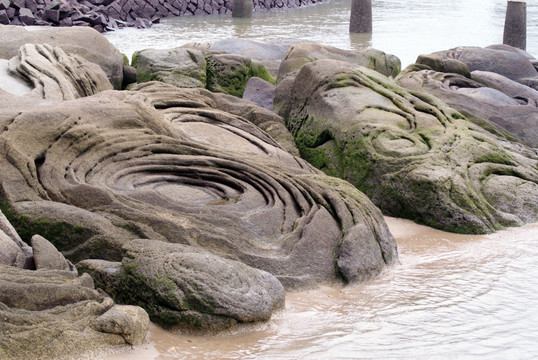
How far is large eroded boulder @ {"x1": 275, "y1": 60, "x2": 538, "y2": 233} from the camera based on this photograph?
6633 millimetres

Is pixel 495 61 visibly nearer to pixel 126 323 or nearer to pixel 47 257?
pixel 47 257

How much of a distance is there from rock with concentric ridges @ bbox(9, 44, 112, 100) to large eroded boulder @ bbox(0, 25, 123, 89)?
794 mm

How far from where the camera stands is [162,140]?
5.85 m

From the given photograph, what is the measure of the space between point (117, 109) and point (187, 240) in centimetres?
166

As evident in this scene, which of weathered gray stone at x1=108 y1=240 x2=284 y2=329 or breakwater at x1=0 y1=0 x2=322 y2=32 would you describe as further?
breakwater at x1=0 y1=0 x2=322 y2=32

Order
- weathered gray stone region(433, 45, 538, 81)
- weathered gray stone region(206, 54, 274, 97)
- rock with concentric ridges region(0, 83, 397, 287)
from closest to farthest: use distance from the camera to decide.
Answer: rock with concentric ridges region(0, 83, 397, 287), weathered gray stone region(206, 54, 274, 97), weathered gray stone region(433, 45, 538, 81)

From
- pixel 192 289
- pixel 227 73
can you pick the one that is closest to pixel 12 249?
pixel 192 289

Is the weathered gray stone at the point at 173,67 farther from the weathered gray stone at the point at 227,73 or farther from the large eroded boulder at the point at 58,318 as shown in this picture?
the large eroded boulder at the point at 58,318

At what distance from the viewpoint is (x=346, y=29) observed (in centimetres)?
2520

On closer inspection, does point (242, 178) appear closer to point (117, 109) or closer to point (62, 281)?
point (117, 109)

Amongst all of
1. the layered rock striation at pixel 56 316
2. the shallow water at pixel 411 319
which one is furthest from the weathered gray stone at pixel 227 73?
the layered rock striation at pixel 56 316

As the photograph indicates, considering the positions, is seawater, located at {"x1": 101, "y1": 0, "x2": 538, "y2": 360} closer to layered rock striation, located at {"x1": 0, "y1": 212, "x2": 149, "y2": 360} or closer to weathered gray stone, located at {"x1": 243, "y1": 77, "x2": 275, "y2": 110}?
layered rock striation, located at {"x1": 0, "y1": 212, "x2": 149, "y2": 360}

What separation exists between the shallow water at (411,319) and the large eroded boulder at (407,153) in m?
0.77

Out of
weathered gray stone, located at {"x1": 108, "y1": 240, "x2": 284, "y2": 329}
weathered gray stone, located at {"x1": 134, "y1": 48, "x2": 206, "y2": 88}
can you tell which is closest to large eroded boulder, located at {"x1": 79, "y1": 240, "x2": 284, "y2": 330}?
weathered gray stone, located at {"x1": 108, "y1": 240, "x2": 284, "y2": 329}
